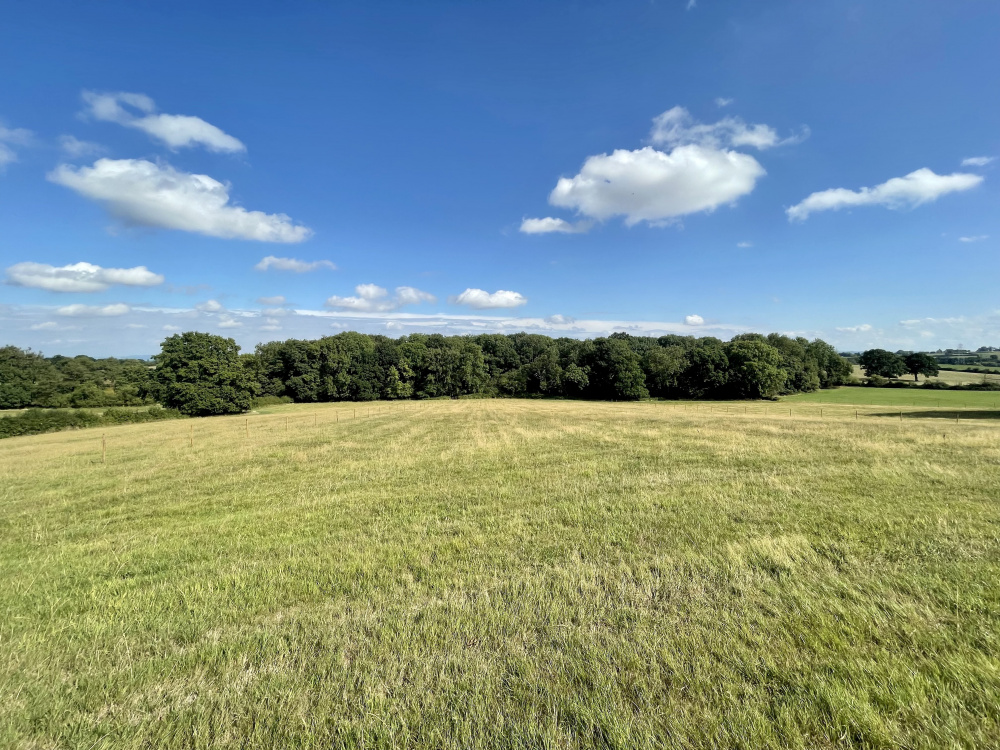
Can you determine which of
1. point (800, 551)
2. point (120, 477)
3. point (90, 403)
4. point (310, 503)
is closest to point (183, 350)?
point (90, 403)

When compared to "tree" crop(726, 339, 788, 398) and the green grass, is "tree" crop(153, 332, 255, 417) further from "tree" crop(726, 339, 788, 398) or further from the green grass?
the green grass

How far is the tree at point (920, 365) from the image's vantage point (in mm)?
103188

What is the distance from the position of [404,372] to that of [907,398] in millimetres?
93394

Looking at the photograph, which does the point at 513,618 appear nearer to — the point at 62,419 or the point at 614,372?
the point at 62,419

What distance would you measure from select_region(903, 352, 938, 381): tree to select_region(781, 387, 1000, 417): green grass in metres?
36.7

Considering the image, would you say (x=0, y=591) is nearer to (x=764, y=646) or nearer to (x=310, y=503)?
(x=310, y=503)

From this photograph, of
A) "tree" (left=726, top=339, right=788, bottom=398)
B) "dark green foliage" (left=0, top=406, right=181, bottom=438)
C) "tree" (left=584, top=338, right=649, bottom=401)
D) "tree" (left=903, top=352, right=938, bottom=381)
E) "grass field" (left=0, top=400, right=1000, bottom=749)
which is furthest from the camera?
"tree" (left=903, top=352, right=938, bottom=381)

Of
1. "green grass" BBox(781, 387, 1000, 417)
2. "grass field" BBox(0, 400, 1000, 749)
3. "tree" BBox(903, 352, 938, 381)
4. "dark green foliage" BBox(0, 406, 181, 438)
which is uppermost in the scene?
"tree" BBox(903, 352, 938, 381)

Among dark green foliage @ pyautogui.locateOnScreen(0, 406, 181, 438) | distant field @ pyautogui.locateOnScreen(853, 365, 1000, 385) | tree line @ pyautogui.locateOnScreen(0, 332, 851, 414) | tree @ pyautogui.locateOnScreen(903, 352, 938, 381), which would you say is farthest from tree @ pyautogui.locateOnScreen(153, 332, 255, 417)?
tree @ pyautogui.locateOnScreen(903, 352, 938, 381)

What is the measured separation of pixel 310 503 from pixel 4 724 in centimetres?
653

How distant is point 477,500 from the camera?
950cm

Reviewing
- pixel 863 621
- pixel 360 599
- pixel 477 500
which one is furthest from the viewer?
pixel 477 500

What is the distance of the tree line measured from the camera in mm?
59000

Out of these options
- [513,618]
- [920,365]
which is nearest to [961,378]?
[920,365]
